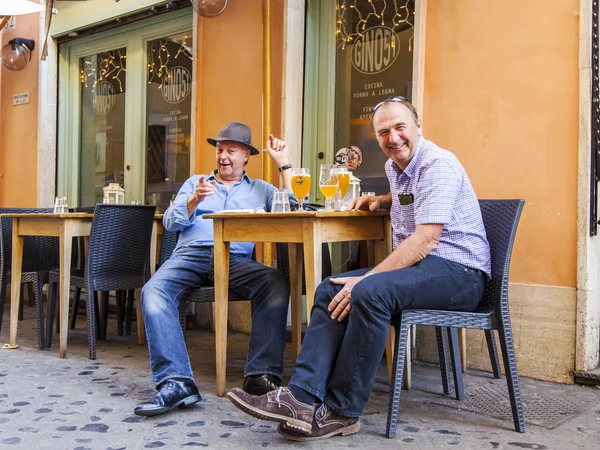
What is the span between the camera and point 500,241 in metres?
2.88

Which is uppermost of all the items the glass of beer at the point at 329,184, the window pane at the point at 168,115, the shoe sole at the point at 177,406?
the window pane at the point at 168,115

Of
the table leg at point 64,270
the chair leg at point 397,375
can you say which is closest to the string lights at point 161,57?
the table leg at point 64,270

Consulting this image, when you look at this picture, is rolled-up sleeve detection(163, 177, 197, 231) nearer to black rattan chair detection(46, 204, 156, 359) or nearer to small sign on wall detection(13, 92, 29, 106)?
black rattan chair detection(46, 204, 156, 359)

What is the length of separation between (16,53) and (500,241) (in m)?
6.44

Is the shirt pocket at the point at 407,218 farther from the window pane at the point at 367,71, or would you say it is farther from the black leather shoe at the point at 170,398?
the window pane at the point at 367,71

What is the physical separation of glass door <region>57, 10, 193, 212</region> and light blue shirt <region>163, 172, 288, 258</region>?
2.42m

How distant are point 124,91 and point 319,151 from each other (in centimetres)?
286

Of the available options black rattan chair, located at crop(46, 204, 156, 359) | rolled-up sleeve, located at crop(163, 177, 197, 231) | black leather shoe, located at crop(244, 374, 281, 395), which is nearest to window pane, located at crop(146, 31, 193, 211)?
black rattan chair, located at crop(46, 204, 156, 359)

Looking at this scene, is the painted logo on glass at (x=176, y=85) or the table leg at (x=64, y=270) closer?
the table leg at (x=64, y=270)

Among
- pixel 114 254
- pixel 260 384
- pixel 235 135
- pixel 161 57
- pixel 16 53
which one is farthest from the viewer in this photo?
pixel 16 53

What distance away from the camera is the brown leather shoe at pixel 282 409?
2512mm

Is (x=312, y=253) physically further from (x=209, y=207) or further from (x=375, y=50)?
(x=375, y=50)

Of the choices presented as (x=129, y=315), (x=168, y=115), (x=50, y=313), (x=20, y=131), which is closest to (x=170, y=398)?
(x=50, y=313)

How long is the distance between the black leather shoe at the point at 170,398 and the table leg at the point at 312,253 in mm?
667
